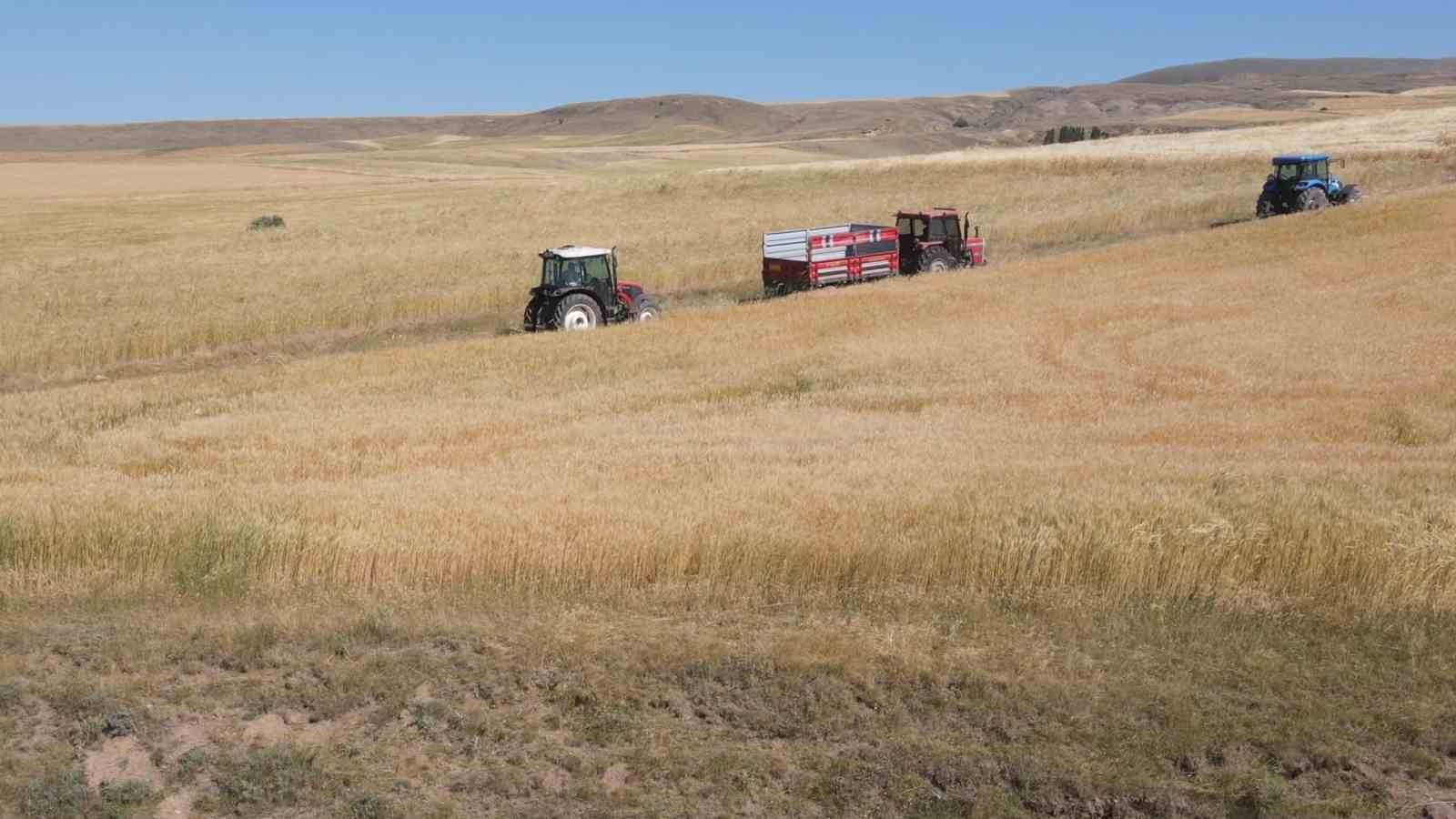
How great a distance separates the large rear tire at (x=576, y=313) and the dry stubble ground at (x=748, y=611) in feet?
26.3

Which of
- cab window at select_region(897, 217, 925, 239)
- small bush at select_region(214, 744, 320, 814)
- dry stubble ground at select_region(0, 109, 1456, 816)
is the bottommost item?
small bush at select_region(214, 744, 320, 814)

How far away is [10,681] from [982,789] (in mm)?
6546

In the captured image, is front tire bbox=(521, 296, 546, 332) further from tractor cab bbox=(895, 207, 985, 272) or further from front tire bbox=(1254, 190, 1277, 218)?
front tire bbox=(1254, 190, 1277, 218)

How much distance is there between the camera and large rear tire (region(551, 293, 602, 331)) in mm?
26047

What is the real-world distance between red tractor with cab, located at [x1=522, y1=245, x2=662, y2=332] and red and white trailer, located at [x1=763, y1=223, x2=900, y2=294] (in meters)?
4.94

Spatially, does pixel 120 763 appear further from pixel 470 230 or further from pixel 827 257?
pixel 470 230

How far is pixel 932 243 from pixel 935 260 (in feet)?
1.61

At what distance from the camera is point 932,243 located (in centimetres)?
3212

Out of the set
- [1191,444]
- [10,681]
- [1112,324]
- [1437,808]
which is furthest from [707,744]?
[1112,324]

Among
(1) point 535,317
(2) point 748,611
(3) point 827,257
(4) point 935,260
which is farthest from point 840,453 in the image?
(4) point 935,260

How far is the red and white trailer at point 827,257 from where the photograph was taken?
30125 mm

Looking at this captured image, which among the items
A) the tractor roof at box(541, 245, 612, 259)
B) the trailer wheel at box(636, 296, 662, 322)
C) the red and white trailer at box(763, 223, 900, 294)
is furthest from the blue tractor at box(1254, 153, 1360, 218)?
the tractor roof at box(541, 245, 612, 259)

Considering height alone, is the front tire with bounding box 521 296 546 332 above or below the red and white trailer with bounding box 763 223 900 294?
below

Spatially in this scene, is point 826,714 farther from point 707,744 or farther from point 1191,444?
point 1191,444
